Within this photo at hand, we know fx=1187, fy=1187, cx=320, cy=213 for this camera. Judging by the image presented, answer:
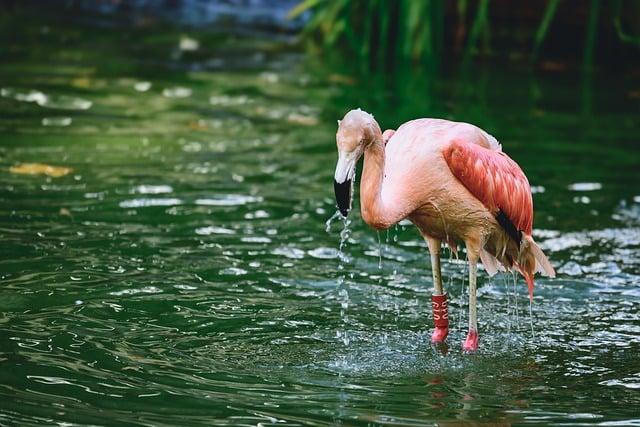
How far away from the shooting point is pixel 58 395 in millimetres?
4840

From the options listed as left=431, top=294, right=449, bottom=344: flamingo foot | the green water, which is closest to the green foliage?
the green water

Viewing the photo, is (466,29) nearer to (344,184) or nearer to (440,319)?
(440,319)

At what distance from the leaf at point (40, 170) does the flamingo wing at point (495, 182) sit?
13.2ft

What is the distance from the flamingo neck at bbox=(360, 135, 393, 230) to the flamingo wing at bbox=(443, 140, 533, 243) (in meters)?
0.37

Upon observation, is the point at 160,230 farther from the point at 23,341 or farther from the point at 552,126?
the point at 552,126

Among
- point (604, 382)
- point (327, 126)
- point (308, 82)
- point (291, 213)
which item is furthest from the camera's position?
Result: point (308, 82)

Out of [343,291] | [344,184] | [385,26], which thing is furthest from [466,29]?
[344,184]

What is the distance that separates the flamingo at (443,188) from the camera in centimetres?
528

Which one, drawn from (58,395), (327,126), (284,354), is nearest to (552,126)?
(327,126)

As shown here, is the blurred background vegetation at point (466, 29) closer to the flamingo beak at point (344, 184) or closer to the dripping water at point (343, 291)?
the dripping water at point (343, 291)

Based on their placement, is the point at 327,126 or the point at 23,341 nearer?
the point at 23,341

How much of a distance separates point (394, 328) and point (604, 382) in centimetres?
122

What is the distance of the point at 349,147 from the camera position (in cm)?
507

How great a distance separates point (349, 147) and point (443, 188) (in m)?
0.69
